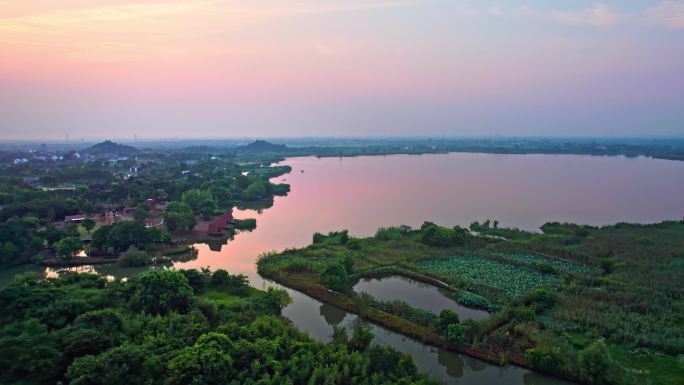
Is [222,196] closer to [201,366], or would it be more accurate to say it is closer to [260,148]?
[201,366]

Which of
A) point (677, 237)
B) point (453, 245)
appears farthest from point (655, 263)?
point (453, 245)

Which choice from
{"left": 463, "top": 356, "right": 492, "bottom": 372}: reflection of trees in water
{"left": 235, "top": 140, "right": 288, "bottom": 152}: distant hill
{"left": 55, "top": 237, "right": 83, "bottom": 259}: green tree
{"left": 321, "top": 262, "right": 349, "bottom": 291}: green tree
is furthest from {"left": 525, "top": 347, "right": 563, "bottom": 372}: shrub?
{"left": 235, "top": 140, "right": 288, "bottom": 152}: distant hill

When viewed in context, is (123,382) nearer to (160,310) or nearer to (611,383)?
(160,310)

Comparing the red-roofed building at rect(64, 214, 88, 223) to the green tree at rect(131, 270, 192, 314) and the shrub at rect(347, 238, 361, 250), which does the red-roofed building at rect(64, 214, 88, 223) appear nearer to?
the green tree at rect(131, 270, 192, 314)

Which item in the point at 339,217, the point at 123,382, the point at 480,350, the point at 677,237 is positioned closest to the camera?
the point at 123,382

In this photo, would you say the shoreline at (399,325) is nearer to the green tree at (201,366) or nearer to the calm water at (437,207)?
the calm water at (437,207)

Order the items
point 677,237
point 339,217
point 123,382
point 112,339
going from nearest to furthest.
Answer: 1. point 123,382
2. point 112,339
3. point 677,237
4. point 339,217

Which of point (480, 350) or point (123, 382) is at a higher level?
point (123, 382)
